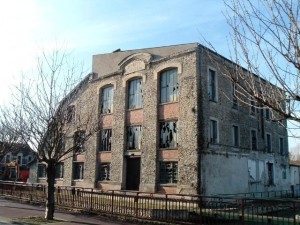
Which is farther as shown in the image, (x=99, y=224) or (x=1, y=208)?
(x=1, y=208)

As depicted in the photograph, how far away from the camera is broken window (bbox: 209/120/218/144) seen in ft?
80.1

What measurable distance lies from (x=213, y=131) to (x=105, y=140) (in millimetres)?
9958

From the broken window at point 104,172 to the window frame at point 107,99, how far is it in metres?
4.58

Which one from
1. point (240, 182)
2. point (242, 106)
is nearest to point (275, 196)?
point (240, 182)

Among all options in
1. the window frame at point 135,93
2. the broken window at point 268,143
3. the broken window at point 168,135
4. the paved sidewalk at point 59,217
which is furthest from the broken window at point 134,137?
the broken window at point 268,143

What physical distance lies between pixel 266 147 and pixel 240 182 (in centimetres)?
712

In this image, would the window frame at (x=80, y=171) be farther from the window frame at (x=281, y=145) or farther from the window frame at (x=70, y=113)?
the window frame at (x=281, y=145)

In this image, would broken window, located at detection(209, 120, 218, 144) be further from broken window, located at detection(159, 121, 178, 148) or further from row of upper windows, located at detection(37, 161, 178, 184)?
row of upper windows, located at detection(37, 161, 178, 184)

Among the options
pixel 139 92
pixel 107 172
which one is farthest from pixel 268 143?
pixel 107 172

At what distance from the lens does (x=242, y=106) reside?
28.7 m

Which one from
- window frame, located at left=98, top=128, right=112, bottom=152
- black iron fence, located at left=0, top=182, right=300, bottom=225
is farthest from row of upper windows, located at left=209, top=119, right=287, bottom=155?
black iron fence, located at left=0, top=182, right=300, bottom=225

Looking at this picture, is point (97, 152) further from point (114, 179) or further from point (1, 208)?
point (1, 208)

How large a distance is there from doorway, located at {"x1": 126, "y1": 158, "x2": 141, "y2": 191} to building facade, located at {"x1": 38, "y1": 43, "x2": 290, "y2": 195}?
77 millimetres

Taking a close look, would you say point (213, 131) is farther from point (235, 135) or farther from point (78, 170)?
point (78, 170)
